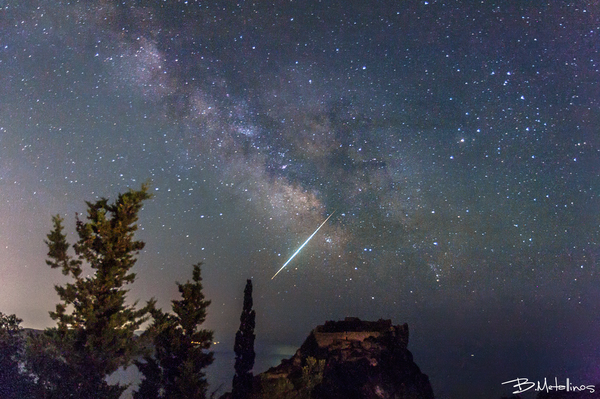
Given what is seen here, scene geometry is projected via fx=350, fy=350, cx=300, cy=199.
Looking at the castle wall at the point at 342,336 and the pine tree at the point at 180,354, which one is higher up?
the castle wall at the point at 342,336

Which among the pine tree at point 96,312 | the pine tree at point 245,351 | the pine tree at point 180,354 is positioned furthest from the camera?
the pine tree at point 245,351

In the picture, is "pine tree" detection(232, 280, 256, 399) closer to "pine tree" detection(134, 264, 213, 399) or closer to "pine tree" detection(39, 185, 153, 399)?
"pine tree" detection(134, 264, 213, 399)

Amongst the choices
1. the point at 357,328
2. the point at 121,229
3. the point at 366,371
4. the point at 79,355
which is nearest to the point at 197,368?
the point at 79,355

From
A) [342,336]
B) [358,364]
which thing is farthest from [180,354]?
[342,336]

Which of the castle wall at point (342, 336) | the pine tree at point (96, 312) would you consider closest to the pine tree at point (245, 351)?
the pine tree at point (96, 312)

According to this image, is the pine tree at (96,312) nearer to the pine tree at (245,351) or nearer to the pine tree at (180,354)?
the pine tree at (180,354)

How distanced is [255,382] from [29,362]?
17.9m

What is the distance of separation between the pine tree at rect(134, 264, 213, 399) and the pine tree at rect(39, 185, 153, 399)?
3.32 m

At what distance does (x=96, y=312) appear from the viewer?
16.0m

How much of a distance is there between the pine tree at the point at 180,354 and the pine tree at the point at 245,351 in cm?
549

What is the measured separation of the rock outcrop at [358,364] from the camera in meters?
35.8

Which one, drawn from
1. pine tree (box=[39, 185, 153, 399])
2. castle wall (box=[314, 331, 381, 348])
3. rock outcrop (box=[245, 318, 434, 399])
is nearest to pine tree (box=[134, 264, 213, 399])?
pine tree (box=[39, 185, 153, 399])

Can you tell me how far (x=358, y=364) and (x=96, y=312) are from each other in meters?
29.1

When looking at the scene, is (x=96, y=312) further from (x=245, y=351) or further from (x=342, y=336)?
(x=342, y=336)
